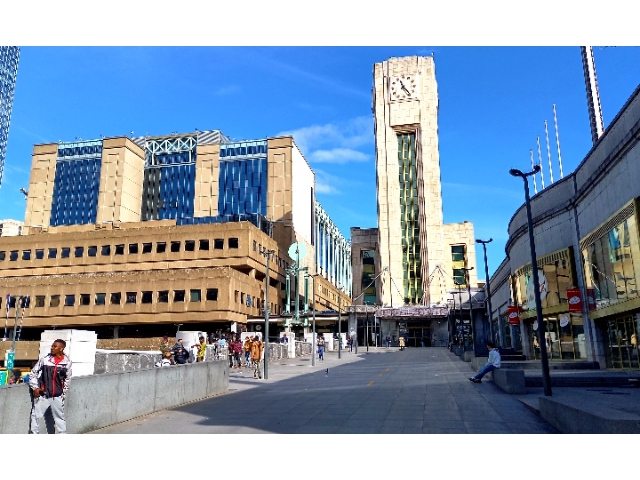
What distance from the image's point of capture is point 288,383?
67.8 feet

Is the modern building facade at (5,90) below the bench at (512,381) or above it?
above

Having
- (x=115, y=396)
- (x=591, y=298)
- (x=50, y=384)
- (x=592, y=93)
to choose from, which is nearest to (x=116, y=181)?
(x=592, y=93)

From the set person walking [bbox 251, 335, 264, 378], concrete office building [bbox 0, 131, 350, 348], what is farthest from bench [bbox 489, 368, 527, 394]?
concrete office building [bbox 0, 131, 350, 348]

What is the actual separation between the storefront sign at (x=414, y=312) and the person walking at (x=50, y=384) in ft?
236

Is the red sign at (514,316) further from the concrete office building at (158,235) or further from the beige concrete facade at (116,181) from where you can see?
the beige concrete facade at (116,181)

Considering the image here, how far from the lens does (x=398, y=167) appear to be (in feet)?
302

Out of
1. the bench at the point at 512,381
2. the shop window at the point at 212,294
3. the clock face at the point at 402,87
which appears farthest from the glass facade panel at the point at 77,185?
the bench at the point at 512,381

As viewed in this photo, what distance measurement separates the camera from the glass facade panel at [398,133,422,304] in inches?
3504

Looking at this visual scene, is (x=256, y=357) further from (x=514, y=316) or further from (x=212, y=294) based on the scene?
(x=212, y=294)

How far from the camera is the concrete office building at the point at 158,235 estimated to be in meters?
64.4

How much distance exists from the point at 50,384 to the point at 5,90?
22026 centimetres

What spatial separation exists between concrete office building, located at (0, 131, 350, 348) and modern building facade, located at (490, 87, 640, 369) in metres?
39.1

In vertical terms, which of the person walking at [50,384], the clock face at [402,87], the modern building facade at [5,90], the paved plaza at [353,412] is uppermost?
the modern building facade at [5,90]

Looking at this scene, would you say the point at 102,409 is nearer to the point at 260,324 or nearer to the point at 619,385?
the point at 619,385
